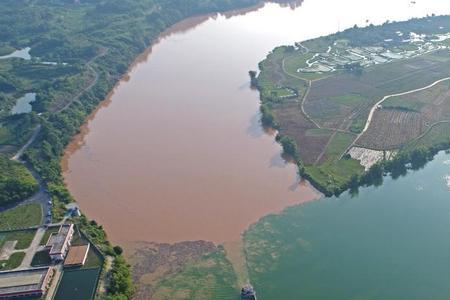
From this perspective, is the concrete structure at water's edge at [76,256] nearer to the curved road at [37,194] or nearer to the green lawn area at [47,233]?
the green lawn area at [47,233]

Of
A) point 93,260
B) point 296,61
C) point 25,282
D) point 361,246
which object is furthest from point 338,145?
point 25,282

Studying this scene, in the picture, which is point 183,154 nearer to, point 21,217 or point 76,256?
point 21,217

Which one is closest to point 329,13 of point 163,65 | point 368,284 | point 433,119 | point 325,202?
point 163,65

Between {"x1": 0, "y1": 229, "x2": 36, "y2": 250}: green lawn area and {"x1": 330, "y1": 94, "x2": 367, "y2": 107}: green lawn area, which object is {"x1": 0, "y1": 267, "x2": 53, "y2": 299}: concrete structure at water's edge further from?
{"x1": 330, "y1": 94, "x2": 367, "y2": 107}: green lawn area

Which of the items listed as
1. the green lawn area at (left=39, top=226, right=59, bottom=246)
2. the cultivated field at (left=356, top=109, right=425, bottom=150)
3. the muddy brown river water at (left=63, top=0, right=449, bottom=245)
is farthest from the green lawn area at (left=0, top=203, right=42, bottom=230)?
the cultivated field at (left=356, top=109, right=425, bottom=150)

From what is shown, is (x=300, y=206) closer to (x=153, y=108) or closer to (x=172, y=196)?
(x=172, y=196)

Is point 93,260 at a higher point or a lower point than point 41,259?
lower

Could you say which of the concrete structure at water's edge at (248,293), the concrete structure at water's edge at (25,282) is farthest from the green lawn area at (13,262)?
the concrete structure at water's edge at (248,293)
